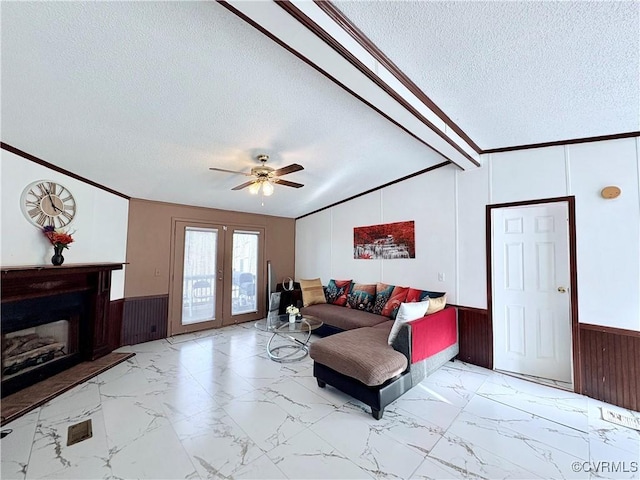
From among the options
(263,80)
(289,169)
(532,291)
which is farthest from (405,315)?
(263,80)

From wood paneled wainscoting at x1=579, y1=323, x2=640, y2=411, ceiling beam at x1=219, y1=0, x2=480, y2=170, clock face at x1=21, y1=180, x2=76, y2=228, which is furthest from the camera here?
clock face at x1=21, y1=180, x2=76, y2=228

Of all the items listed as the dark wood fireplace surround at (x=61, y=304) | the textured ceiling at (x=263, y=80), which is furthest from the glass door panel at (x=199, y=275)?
the textured ceiling at (x=263, y=80)

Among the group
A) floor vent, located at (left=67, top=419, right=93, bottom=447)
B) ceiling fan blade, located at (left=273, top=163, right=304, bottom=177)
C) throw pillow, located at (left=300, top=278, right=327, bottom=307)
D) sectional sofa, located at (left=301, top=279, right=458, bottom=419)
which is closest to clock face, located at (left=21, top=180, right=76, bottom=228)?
floor vent, located at (left=67, top=419, right=93, bottom=447)

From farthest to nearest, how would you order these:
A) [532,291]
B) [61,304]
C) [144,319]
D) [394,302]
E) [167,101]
Answer: [144,319] < [394,302] < [532,291] < [61,304] < [167,101]

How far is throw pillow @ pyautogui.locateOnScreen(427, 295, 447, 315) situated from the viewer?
10.7ft

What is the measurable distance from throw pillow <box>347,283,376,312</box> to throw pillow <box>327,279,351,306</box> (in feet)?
0.49

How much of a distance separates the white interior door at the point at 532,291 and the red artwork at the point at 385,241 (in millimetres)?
1219

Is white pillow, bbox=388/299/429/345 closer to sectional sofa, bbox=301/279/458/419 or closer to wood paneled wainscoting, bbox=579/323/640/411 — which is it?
sectional sofa, bbox=301/279/458/419

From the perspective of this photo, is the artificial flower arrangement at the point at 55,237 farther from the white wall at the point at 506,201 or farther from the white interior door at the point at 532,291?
the white interior door at the point at 532,291

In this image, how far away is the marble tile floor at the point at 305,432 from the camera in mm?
1808

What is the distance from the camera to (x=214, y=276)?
5.29 metres

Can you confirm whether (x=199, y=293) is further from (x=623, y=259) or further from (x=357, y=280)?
(x=623, y=259)

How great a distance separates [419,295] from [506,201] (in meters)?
1.71

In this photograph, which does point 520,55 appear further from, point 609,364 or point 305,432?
point 305,432
